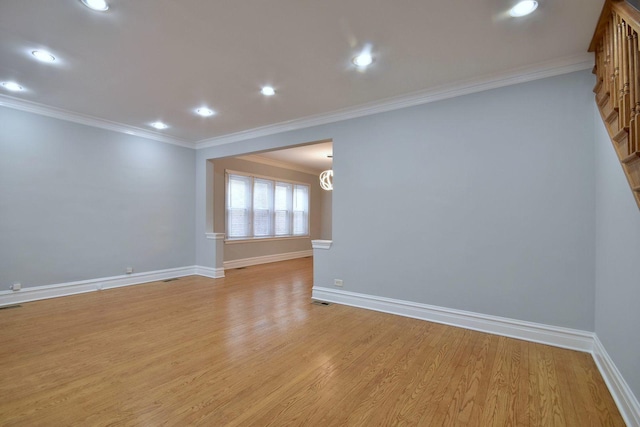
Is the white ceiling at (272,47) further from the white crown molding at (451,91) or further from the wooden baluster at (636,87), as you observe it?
the wooden baluster at (636,87)

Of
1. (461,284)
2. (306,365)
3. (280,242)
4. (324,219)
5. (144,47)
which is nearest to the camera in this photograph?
(306,365)

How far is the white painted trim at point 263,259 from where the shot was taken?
22.8 ft

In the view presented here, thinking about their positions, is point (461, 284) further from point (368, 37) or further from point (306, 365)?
point (368, 37)

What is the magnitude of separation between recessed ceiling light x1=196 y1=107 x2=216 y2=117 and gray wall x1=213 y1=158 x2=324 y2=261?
2.16 metres

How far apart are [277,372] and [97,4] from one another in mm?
2990

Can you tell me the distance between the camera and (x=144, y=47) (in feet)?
8.66

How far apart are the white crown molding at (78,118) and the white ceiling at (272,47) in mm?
64

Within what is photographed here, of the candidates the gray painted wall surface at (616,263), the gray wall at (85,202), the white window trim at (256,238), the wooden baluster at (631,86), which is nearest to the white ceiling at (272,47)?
the wooden baluster at (631,86)

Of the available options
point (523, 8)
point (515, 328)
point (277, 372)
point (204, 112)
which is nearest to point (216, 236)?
point (204, 112)

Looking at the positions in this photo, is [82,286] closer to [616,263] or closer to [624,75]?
[616,263]

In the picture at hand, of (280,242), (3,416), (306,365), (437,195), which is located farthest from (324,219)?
(3,416)

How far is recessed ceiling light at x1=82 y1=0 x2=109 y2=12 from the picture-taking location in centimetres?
207

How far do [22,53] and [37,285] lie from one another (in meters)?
3.12

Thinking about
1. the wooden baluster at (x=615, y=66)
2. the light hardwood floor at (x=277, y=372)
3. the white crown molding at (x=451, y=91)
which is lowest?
the light hardwood floor at (x=277, y=372)
